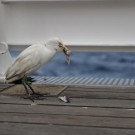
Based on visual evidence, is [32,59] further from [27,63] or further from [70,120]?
[70,120]

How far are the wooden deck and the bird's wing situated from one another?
0.48 feet

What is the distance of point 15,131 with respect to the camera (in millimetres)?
1595

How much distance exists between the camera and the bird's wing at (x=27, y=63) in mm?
2271

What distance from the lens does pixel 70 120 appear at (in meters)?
1.76

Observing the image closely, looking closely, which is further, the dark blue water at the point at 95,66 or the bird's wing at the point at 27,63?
the dark blue water at the point at 95,66

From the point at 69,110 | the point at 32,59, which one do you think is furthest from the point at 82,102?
the point at 32,59

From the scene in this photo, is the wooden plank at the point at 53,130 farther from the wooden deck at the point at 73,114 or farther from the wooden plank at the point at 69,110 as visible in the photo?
the wooden plank at the point at 69,110

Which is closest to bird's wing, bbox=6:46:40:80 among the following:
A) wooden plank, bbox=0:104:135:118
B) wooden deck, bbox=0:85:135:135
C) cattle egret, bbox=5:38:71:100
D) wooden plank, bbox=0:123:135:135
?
cattle egret, bbox=5:38:71:100

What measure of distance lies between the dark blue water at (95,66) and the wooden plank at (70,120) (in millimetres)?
4641

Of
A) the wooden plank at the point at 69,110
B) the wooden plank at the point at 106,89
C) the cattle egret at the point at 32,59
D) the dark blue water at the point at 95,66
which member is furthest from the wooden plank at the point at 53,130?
the dark blue water at the point at 95,66

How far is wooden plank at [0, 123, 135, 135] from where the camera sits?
5.16 feet

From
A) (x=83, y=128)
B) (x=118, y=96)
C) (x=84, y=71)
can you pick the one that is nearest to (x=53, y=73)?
(x=84, y=71)

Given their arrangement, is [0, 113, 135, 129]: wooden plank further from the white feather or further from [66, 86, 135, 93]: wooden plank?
[66, 86, 135, 93]: wooden plank

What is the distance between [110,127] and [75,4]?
150 centimetres
